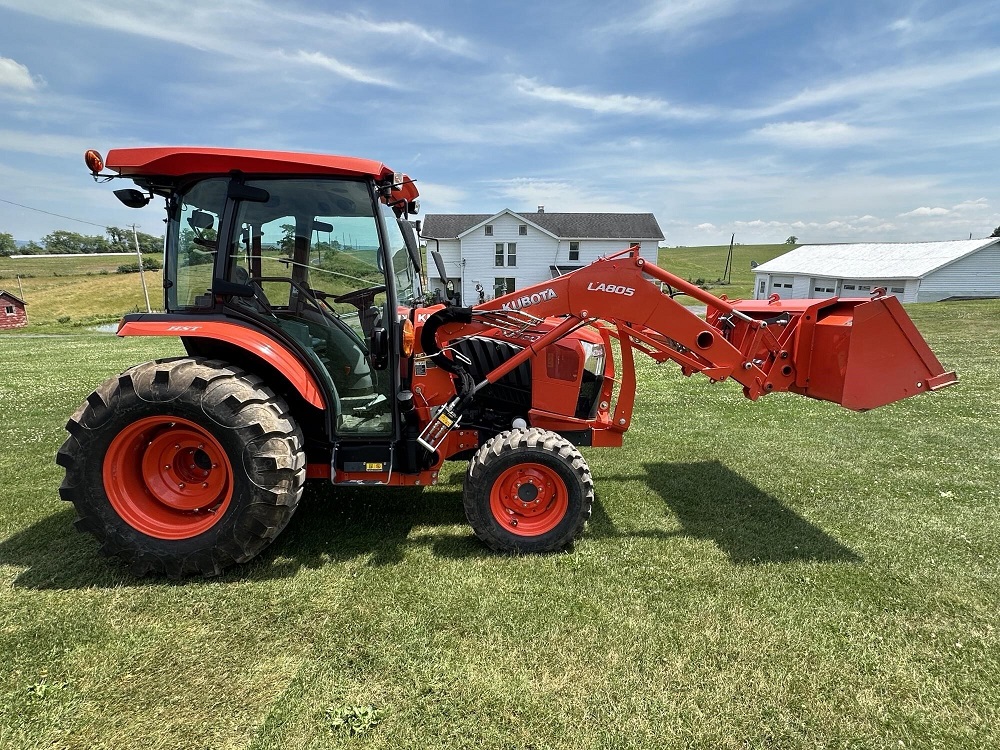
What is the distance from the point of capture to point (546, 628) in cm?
293

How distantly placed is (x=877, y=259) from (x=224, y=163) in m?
42.5

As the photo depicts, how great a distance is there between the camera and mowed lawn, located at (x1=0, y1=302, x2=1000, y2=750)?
2.34 meters

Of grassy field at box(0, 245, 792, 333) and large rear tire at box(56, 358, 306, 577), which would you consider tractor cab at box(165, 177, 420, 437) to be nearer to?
large rear tire at box(56, 358, 306, 577)

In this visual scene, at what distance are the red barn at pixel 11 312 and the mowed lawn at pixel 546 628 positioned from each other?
31551 millimetres

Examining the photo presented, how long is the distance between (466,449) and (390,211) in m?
1.92

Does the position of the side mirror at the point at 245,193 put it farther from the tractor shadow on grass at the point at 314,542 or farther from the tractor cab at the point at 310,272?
the tractor shadow on grass at the point at 314,542

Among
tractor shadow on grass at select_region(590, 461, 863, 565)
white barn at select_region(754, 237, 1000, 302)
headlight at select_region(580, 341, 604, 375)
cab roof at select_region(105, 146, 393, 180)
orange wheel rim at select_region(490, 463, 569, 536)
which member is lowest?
tractor shadow on grass at select_region(590, 461, 863, 565)

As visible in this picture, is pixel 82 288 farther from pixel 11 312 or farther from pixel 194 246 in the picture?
pixel 194 246

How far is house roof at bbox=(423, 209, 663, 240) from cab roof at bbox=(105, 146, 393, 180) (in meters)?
29.7

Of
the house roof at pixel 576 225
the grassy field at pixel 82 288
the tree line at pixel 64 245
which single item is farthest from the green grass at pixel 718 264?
the tree line at pixel 64 245

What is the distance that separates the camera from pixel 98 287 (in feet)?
132

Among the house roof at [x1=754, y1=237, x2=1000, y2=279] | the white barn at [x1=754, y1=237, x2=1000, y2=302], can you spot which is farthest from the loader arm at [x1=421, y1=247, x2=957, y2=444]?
the house roof at [x1=754, y1=237, x2=1000, y2=279]

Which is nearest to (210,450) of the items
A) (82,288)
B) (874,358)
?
(874,358)

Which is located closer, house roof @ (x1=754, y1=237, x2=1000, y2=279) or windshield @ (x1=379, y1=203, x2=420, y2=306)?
windshield @ (x1=379, y1=203, x2=420, y2=306)
